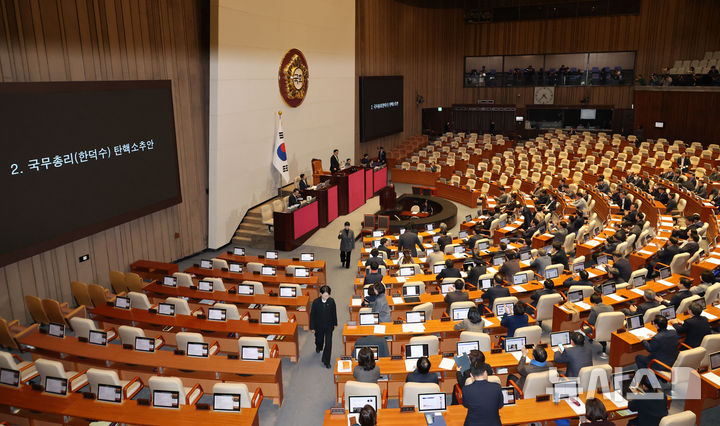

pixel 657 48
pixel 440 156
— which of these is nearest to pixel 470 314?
pixel 440 156

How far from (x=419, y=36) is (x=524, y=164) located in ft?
37.7

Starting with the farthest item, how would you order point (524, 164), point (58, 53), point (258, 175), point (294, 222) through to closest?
1. point (524, 164)
2. point (258, 175)
3. point (294, 222)
4. point (58, 53)

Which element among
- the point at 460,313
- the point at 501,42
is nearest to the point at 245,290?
the point at 460,313

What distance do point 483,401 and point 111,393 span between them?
15.1 feet

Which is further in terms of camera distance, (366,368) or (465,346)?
(465,346)

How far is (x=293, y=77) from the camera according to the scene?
18766 mm

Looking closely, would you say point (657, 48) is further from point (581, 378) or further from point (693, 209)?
point (581, 378)

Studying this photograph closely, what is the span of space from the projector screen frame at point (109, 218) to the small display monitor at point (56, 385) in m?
3.95

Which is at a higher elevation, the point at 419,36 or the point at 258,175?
the point at 419,36

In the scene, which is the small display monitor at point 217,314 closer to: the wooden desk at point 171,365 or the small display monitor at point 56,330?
the wooden desk at point 171,365

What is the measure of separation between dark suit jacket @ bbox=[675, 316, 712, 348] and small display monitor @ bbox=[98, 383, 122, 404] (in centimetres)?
801

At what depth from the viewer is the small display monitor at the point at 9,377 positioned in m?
7.15

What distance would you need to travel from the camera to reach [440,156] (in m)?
26.4

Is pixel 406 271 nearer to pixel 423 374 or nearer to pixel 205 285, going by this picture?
pixel 205 285
